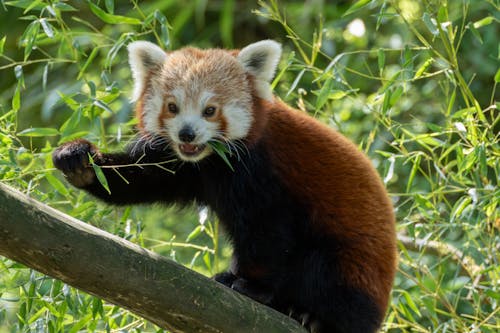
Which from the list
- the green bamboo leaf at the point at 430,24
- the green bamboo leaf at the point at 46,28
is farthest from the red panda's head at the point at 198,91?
the green bamboo leaf at the point at 430,24

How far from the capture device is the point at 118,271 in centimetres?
246

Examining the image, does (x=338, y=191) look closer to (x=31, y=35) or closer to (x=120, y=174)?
(x=120, y=174)

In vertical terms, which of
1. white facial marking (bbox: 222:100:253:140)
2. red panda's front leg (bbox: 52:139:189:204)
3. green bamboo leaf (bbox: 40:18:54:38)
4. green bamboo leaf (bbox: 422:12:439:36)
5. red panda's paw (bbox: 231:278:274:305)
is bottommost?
A: red panda's paw (bbox: 231:278:274:305)

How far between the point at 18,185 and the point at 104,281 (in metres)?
0.83

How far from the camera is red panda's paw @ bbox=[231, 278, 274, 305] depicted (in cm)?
322

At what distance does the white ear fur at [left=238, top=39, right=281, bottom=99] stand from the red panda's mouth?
0.44 meters

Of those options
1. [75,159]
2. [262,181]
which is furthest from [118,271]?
[262,181]

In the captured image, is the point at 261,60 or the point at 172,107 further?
the point at 261,60

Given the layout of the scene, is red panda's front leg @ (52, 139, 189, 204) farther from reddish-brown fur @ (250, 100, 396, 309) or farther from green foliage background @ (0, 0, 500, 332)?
reddish-brown fur @ (250, 100, 396, 309)

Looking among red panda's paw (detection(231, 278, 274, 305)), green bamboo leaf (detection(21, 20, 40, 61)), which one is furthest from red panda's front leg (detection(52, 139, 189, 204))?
red panda's paw (detection(231, 278, 274, 305))

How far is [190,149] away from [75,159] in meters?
0.44

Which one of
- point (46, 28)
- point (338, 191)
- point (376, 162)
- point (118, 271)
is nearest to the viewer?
point (118, 271)

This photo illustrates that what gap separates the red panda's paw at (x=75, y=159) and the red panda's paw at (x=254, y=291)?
71 cm

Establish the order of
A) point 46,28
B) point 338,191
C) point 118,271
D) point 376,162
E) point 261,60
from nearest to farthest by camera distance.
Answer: point 118,271 < point 46,28 < point 338,191 < point 261,60 < point 376,162
